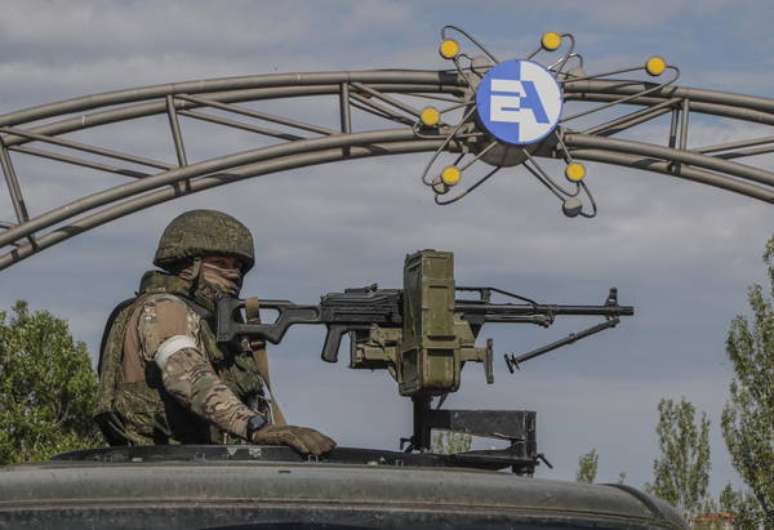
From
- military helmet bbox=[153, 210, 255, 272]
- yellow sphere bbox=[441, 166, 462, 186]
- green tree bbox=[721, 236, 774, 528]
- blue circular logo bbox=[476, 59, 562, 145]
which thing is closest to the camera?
military helmet bbox=[153, 210, 255, 272]

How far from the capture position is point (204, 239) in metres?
6.14

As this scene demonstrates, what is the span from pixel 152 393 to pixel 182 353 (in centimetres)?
42

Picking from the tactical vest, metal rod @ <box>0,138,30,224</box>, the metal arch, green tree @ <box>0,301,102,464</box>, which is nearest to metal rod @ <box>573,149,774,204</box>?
the metal arch

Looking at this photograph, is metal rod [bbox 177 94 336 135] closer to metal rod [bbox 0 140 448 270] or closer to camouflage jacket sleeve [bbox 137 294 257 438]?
metal rod [bbox 0 140 448 270]

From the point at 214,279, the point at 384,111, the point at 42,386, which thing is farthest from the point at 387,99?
the point at 42,386

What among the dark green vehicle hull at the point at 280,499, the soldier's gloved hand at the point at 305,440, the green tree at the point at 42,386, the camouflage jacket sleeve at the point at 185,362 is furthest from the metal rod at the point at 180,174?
the green tree at the point at 42,386

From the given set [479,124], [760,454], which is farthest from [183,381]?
[760,454]

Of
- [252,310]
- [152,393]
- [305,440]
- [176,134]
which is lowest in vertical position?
[305,440]

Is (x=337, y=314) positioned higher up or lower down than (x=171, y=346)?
higher up

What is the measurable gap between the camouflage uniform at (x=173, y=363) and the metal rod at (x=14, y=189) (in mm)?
11423

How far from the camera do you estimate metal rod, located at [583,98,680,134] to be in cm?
1839

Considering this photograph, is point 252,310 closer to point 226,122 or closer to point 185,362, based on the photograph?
point 185,362

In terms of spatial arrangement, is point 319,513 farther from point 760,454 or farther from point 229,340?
point 760,454

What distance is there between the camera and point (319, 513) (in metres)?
3.86
